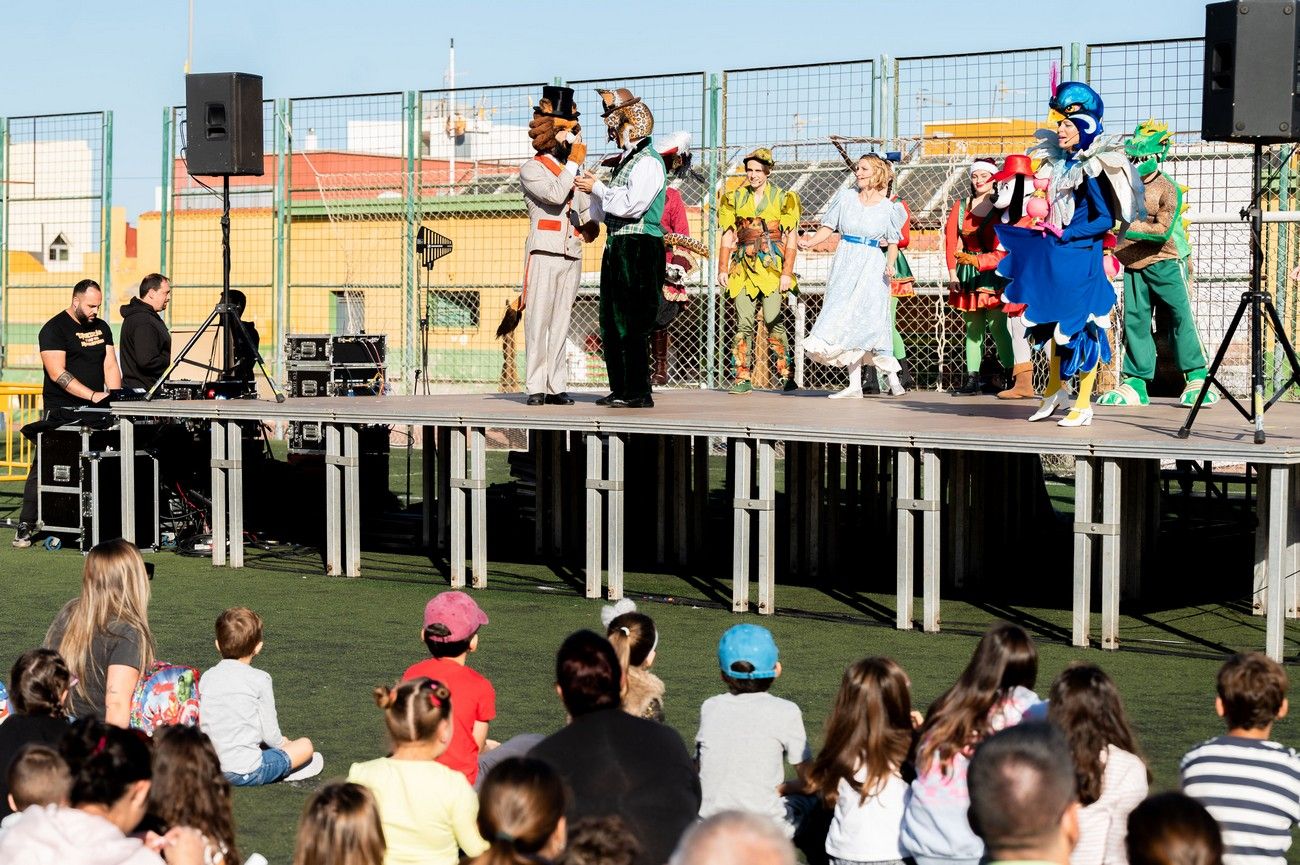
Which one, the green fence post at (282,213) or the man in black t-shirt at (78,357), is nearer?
the man in black t-shirt at (78,357)

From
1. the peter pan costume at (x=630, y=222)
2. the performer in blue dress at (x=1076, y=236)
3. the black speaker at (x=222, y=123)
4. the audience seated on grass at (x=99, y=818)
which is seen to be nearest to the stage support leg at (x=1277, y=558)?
the performer in blue dress at (x=1076, y=236)

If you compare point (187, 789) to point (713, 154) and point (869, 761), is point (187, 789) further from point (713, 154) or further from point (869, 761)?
point (713, 154)

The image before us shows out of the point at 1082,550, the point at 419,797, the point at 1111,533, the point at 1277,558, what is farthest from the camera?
the point at 1082,550

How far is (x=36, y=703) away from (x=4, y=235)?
17.7 meters

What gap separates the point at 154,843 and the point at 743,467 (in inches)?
227

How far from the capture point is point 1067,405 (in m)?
10.4

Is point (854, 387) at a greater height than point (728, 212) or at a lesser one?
lesser

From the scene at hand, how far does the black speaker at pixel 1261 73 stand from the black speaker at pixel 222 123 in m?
6.85

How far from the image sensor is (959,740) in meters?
4.66

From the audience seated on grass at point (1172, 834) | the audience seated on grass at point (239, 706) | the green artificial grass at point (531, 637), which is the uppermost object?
the audience seated on grass at point (1172, 834)

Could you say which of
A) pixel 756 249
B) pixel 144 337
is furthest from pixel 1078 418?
pixel 144 337

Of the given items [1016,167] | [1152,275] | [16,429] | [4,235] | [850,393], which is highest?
[1016,167]

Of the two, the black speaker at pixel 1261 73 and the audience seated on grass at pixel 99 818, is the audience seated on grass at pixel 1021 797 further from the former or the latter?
the black speaker at pixel 1261 73

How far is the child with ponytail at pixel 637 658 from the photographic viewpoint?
5.48 meters
